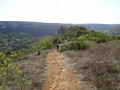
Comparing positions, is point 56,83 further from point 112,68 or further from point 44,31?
point 44,31

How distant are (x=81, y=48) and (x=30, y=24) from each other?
164600 mm

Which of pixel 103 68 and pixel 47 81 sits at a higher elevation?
pixel 103 68

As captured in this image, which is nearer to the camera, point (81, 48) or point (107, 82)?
point (107, 82)

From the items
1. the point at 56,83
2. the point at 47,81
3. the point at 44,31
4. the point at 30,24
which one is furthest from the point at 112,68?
the point at 30,24

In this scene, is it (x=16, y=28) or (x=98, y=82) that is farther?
(x=16, y=28)

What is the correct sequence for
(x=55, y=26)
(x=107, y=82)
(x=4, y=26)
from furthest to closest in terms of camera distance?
1. (x=55, y=26)
2. (x=4, y=26)
3. (x=107, y=82)

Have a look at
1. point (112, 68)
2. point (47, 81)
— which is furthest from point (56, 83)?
point (112, 68)

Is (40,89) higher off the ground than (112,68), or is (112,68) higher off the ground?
(112,68)

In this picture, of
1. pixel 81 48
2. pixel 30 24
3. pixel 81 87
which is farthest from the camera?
pixel 30 24

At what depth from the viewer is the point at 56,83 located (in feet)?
17.5

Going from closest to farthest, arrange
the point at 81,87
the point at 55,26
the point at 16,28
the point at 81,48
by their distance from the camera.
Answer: the point at 81,87 → the point at 81,48 → the point at 16,28 → the point at 55,26

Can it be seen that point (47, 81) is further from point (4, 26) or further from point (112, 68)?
point (4, 26)

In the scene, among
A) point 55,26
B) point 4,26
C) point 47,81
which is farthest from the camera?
point 55,26

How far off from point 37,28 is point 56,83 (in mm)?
169567
